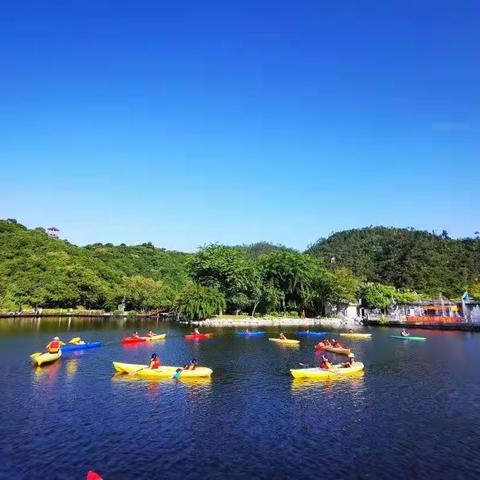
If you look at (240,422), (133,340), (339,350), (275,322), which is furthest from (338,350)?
(275,322)

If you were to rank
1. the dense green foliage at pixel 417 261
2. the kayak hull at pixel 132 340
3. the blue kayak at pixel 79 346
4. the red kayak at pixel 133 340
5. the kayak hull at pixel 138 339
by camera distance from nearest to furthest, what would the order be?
the blue kayak at pixel 79 346 < the kayak hull at pixel 132 340 < the kayak hull at pixel 138 339 < the red kayak at pixel 133 340 < the dense green foliage at pixel 417 261

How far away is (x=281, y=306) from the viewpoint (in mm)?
92250

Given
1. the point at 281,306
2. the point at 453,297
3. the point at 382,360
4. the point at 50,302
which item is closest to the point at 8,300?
the point at 50,302

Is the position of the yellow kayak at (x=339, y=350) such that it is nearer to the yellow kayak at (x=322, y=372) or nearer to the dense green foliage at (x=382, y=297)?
the yellow kayak at (x=322, y=372)

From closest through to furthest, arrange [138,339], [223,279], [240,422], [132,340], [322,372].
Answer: [240,422], [322,372], [132,340], [138,339], [223,279]

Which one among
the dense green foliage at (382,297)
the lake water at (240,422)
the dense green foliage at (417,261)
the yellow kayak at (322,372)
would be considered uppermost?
the dense green foliage at (417,261)

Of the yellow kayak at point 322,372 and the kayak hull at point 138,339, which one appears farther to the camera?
the kayak hull at point 138,339

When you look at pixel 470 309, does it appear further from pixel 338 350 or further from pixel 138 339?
pixel 138 339

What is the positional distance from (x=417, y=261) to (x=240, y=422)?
A: 392 feet

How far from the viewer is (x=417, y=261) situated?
13112 centimetres

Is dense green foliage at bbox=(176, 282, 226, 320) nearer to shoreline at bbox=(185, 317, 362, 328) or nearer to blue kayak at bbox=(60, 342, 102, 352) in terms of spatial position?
shoreline at bbox=(185, 317, 362, 328)

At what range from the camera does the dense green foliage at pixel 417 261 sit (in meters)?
121

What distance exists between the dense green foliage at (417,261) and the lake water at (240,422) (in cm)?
8795

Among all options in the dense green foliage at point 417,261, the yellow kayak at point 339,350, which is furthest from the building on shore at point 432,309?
the yellow kayak at point 339,350
